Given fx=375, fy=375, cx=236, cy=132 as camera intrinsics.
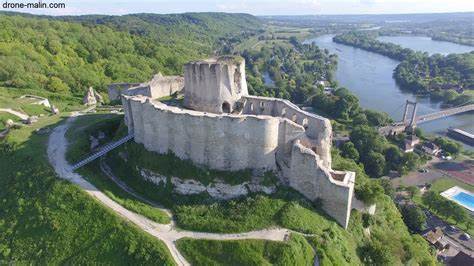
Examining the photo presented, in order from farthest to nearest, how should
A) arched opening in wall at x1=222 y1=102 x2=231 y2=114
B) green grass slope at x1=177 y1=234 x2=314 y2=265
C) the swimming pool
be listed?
the swimming pool → arched opening in wall at x1=222 y1=102 x2=231 y2=114 → green grass slope at x1=177 y1=234 x2=314 y2=265

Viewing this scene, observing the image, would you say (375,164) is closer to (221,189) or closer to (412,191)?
(412,191)

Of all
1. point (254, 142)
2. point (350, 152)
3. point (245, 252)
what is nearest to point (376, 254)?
point (245, 252)

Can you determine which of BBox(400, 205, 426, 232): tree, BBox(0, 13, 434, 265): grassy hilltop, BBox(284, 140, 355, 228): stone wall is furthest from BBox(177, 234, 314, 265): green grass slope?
BBox(400, 205, 426, 232): tree

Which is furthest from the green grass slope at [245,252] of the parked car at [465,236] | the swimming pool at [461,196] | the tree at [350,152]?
the tree at [350,152]

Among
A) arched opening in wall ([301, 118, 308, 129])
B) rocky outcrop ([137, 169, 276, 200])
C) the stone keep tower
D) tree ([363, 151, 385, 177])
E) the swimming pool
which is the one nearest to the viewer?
rocky outcrop ([137, 169, 276, 200])

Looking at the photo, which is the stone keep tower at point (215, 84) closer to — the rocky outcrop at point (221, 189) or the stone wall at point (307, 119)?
the stone wall at point (307, 119)

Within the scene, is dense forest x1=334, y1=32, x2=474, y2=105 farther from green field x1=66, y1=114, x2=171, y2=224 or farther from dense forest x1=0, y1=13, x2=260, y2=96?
green field x1=66, y1=114, x2=171, y2=224
